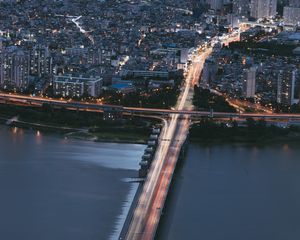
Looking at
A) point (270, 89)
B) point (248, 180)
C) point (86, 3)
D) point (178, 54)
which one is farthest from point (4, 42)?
point (248, 180)

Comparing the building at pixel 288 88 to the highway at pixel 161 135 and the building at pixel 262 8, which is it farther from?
the building at pixel 262 8

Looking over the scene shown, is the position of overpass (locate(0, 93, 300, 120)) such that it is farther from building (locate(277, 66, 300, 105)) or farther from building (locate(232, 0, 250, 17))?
building (locate(232, 0, 250, 17))

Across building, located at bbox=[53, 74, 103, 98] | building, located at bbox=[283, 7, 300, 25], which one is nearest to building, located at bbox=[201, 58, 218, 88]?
building, located at bbox=[53, 74, 103, 98]

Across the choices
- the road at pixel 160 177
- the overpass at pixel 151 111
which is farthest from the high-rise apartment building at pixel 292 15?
the overpass at pixel 151 111

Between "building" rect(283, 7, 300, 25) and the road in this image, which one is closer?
the road

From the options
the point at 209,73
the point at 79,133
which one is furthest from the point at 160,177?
the point at 209,73

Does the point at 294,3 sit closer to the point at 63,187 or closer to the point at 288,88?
the point at 288,88
